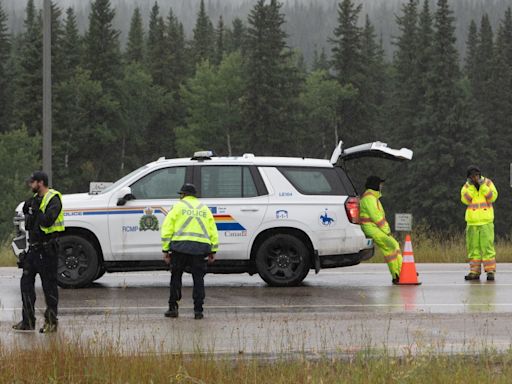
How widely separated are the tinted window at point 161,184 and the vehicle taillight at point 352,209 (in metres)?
2.51

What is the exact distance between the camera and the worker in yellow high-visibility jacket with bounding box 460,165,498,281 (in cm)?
1659

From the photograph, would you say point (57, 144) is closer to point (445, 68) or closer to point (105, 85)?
point (105, 85)

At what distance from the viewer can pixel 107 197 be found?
15344 millimetres

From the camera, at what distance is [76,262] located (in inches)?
598

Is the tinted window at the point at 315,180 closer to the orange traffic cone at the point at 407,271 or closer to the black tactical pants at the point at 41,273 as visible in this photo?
the orange traffic cone at the point at 407,271

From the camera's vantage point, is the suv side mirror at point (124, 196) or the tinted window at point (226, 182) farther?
the tinted window at point (226, 182)

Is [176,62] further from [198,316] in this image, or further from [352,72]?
[198,316]

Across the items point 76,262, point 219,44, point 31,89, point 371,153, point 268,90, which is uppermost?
point 219,44

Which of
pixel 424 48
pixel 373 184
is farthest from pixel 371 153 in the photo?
pixel 424 48

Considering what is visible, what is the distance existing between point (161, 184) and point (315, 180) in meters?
2.34

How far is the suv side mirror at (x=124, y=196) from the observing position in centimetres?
1513

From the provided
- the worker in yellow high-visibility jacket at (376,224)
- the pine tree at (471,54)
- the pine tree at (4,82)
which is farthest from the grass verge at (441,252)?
the pine tree at (471,54)

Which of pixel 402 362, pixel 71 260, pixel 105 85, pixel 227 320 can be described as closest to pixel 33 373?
pixel 402 362

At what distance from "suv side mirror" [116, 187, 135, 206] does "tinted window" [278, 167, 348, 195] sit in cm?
231
